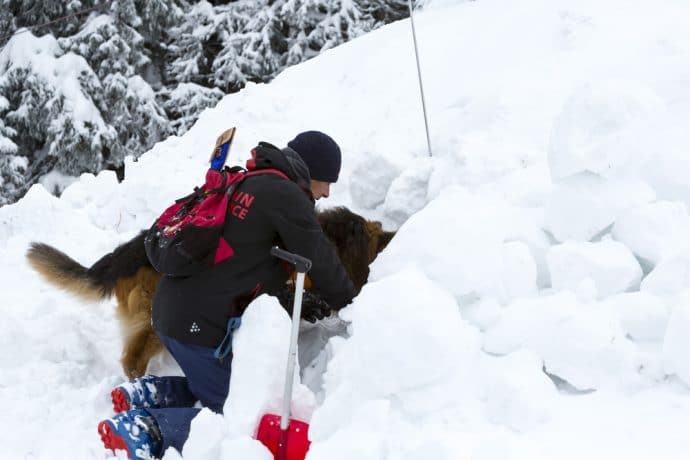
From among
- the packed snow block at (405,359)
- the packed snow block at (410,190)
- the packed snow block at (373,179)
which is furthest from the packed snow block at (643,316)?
the packed snow block at (373,179)

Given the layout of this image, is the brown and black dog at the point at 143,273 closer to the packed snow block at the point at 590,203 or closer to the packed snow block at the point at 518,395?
the packed snow block at the point at 590,203

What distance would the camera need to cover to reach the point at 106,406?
3453mm

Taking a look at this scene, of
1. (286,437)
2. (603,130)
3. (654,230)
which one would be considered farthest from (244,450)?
(603,130)

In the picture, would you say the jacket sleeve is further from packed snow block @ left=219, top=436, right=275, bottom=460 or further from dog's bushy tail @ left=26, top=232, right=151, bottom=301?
dog's bushy tail @ left=26, top=232, right=151, bottom=301

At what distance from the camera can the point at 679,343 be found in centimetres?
198

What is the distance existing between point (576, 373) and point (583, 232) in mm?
760

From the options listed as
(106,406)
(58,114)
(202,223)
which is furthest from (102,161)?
(202,223)

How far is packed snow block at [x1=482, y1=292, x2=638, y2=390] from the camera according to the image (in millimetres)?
2109

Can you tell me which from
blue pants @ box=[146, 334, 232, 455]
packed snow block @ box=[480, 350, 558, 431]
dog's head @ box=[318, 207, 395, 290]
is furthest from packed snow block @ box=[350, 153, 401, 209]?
packed snow block @ box=[480, 350, 558, 431]

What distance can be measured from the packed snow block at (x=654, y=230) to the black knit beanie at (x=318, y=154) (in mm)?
1357

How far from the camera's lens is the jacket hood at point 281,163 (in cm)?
284

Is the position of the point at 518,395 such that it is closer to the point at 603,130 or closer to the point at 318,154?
the point at 603,130

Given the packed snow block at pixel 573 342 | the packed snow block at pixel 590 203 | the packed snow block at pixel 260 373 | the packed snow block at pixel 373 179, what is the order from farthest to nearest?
the packed snow block at pixel 373 179, the packed snow block at pixel 590 203, the packed snow block at pixel 260 373, the packed snow block at pixel 573 342

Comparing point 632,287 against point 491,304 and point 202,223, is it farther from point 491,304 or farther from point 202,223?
point 202,223
